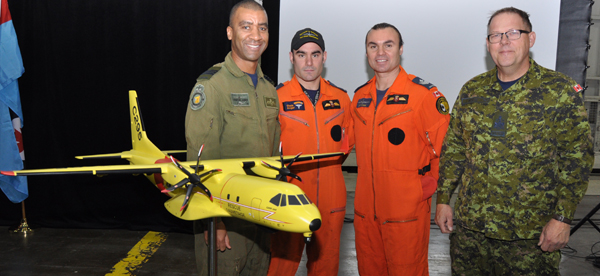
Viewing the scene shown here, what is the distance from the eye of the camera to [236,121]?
3561mm

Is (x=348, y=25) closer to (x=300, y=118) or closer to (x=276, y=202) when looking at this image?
(x=300, y=118)

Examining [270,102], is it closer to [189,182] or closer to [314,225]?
[189,182]

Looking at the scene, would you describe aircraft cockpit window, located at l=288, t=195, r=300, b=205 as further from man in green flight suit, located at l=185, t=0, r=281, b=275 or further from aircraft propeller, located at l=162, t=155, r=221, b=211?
man in green flight suit, located at l=185, t=0, r=281, b=275

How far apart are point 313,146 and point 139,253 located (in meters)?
4.27

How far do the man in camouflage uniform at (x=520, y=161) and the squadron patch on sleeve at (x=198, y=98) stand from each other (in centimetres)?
248

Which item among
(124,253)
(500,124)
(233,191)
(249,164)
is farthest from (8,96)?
(500,124)

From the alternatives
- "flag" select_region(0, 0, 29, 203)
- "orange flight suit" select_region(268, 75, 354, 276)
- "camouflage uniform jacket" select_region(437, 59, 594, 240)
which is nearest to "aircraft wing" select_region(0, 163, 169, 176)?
"orange flight suit" select_region(268, 75, 354, 276)

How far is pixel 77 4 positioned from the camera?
25.5ft

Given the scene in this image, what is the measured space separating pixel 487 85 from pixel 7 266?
24.2ft

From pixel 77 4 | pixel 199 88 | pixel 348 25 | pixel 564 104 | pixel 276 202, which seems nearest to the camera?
pixel 276 202

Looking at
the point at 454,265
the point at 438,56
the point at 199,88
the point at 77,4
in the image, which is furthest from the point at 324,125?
the point at 77,4

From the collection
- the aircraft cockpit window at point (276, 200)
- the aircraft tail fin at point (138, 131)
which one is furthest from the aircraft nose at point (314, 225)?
the aircraft tail fin at point (138, 131)

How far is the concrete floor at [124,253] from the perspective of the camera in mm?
6012

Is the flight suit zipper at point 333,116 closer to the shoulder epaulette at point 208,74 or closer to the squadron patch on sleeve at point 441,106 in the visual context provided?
the squadron patch on sleeve at point 441,106
